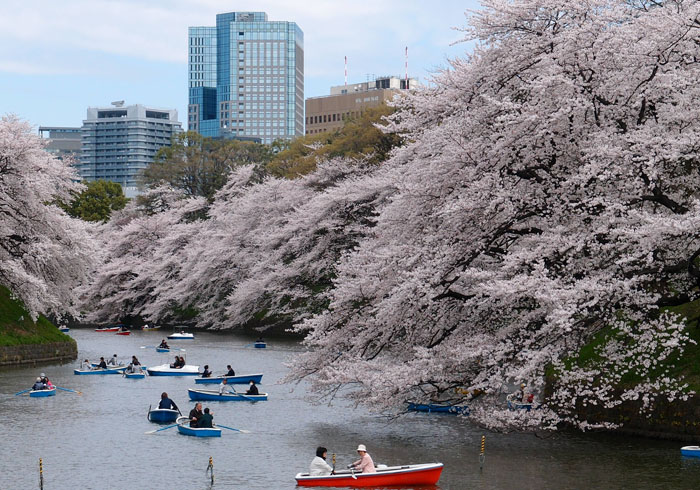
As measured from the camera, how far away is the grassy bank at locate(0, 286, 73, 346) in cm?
5612

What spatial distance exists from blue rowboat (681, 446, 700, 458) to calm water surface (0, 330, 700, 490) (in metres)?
0.19

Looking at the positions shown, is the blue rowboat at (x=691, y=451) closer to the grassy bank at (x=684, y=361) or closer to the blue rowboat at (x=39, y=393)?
the grassy bank at (x=684, y=361)

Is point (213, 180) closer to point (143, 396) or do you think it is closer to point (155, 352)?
point (155, 352)

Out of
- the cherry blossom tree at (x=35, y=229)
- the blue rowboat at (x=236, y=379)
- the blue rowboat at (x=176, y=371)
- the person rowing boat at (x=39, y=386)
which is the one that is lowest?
the blue rowboat at (x=176, y=371)

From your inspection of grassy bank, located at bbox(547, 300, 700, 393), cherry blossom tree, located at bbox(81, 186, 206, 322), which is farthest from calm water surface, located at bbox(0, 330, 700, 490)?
cherry blossom tree, located at bbox(81, 186, 206, 322)

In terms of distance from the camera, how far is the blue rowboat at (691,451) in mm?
26766

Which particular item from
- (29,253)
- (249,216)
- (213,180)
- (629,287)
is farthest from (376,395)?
(213,180)

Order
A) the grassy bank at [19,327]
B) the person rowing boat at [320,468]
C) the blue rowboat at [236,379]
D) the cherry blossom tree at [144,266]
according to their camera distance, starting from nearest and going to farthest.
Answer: the person rowing boat at [320,468] → the blue rowboat at [236,379] → the grassy bank at [19,327] → the cherry blossom tree at [144,266]

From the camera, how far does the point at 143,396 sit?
148 feet

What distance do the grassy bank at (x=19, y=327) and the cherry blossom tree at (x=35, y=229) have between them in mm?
2355

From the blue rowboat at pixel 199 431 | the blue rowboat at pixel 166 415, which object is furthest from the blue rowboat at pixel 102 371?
the blue rowboat at pixel 199 431

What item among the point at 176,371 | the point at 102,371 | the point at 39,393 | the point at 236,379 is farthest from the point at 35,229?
the point at 236,379

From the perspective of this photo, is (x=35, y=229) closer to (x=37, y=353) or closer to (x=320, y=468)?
(x=37, y=353)

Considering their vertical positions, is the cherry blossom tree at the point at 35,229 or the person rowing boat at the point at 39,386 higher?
the cherry blossom tree at the point at 35,229
